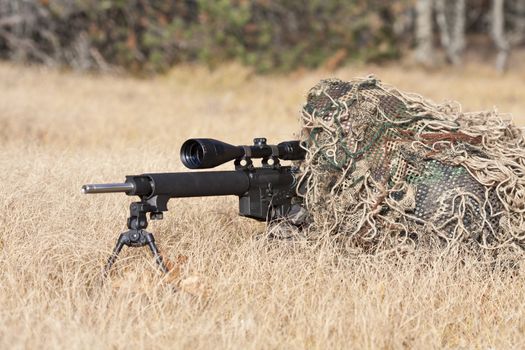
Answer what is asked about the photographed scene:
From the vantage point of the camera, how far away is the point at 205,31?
50.1 feet

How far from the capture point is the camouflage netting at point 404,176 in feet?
13.9

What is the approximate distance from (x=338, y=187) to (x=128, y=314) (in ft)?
4.70

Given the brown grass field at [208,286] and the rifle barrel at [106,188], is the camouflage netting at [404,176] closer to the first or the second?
the brown grass field at [208,286]

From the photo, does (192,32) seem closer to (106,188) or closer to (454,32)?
(454,32)

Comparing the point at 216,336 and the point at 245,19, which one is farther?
the point at 245,19

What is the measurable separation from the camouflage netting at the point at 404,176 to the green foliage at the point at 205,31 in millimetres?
10601

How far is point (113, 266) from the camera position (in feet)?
12.8

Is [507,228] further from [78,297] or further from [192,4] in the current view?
[192,4]

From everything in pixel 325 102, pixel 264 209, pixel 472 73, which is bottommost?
pixel 264 209

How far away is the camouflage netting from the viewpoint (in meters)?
4.25

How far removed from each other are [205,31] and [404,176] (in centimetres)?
1144

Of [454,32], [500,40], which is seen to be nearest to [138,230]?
[500,40]

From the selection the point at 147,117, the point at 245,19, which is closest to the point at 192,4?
the point at 245,19

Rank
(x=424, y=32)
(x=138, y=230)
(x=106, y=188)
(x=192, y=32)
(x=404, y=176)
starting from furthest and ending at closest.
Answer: (x=424, y=32), (x=192, y=32), (x=404, y=176), (x=138, y=230), (x=106, y=188)
